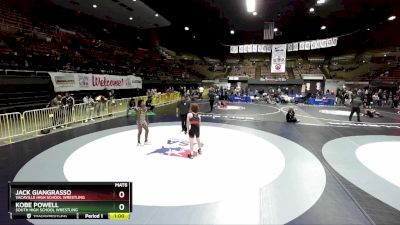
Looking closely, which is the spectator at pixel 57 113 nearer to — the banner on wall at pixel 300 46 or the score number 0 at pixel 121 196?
the score number 0 at pixel 121 196

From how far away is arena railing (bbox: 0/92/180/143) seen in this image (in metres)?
9.90

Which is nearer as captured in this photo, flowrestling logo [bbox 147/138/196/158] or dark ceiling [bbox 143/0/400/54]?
flowrestling logo [bbox 147/138/196/158]

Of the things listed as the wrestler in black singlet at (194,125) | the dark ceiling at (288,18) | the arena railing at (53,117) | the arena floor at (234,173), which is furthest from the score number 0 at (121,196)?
the dark ceiling at (288,18)

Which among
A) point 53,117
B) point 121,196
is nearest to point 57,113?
point 53,117

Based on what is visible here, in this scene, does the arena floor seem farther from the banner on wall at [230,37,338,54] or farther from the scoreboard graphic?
the banner on wall at [230,37,338,54]

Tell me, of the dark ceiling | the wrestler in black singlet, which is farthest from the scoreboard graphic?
the dark ceiling

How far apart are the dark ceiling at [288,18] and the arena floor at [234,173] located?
14.2 meters

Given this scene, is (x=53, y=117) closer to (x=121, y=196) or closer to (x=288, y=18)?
(x=121, y=196)

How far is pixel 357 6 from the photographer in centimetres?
2131

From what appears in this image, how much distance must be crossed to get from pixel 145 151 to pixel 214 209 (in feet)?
13.5

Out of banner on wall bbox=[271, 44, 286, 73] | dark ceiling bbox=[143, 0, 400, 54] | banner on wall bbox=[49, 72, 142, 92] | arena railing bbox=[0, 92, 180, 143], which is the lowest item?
arena railing bbox=[0, 92, 180, 143]

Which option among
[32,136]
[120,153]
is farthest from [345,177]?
[32,136]

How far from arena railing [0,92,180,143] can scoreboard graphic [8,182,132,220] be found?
25.5 ft

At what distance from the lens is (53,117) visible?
1137 centimetres
